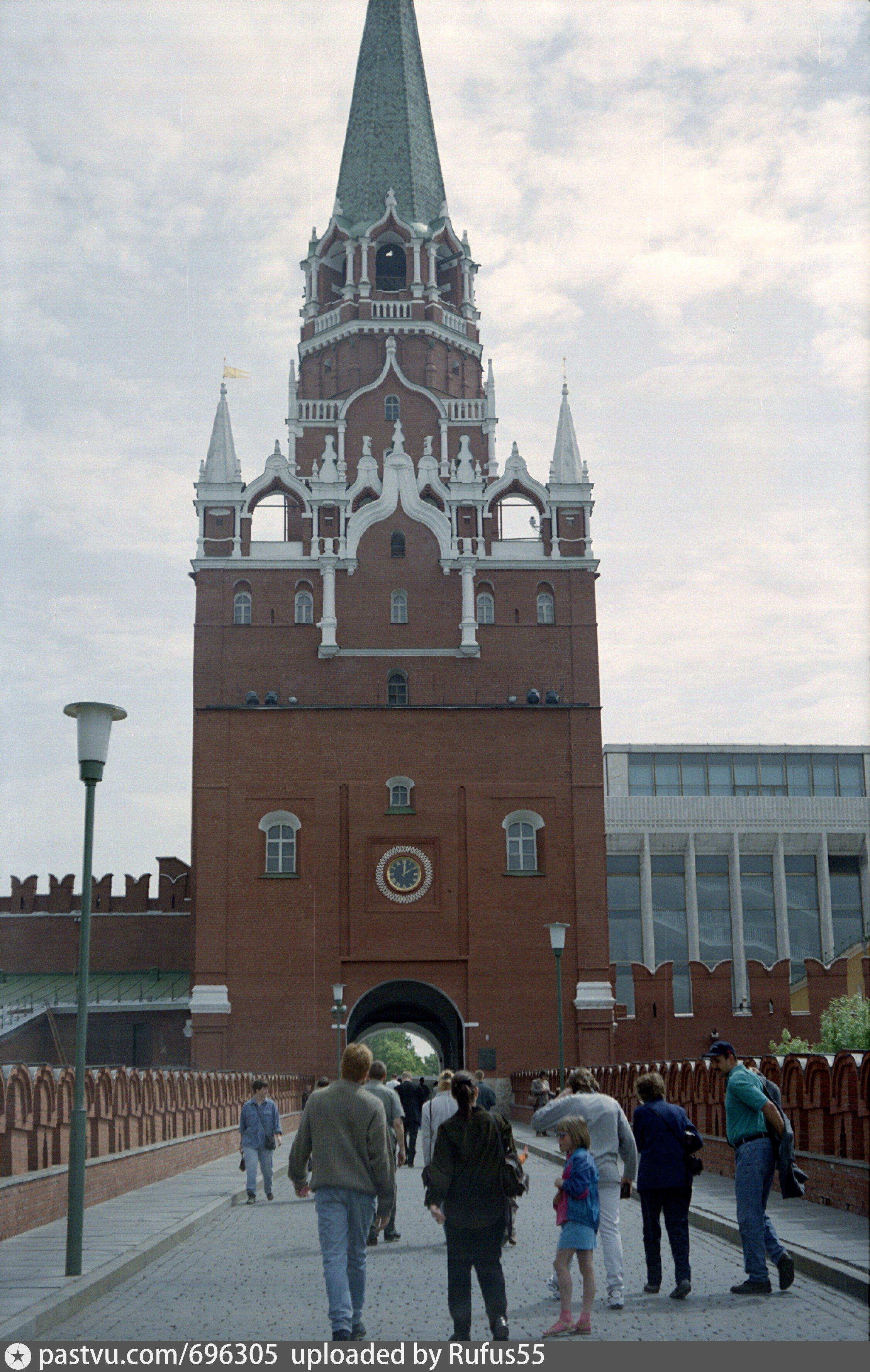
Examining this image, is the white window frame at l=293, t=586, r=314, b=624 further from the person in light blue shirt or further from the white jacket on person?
the white jacket on person

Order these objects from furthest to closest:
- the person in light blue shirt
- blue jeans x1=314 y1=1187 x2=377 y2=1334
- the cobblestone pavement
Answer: the person in light blue shirt
the cobblestone pavement
blue jeans x1=314 y1=1187 x2=377 y2=1334

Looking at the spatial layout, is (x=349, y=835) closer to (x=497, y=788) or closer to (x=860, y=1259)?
(x=497, y=788)

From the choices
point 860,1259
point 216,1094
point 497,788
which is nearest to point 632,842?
point 497,788

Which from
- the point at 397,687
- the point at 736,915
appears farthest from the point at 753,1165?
the point at 736,915

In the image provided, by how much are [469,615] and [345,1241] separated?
32.8 meters

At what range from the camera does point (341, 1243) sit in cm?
772

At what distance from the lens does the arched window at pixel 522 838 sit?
39.2 m

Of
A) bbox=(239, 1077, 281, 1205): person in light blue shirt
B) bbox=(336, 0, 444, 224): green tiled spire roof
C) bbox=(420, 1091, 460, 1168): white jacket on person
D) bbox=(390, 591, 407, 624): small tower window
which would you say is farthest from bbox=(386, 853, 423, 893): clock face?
bbox=(420, 1091, 460, 1168): white jacket on person

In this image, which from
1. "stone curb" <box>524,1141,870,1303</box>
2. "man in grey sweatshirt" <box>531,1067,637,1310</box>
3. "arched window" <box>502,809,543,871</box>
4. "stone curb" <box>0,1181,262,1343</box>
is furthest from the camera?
"arched window" <box>502,809,543,871</box>

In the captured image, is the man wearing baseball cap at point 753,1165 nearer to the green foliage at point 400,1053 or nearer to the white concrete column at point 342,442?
the white concrete column at point 342,442

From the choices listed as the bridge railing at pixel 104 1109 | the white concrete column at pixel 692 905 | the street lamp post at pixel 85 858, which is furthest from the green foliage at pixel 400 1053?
the street lamp post at pixel 85 858

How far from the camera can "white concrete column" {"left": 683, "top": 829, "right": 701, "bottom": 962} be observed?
186 feet

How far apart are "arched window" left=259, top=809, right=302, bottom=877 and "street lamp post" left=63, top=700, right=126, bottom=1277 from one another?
27087 mm
